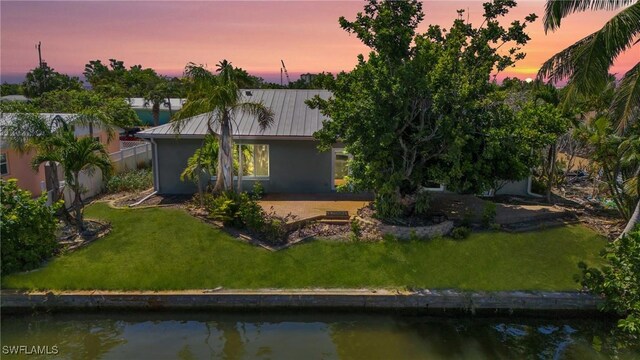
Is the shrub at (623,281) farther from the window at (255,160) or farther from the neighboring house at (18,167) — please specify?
the neighboring house at (18,167)

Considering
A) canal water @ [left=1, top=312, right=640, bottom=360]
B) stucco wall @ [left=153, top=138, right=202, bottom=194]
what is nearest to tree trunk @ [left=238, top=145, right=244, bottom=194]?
stucco wall @ [left=153, top=138, right=202, bottom=194]

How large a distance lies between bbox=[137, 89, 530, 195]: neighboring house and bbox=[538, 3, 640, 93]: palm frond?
6951mm

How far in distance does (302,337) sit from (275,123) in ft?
32.4

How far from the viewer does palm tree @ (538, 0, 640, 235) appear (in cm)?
1114

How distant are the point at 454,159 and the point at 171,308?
8.30 meters

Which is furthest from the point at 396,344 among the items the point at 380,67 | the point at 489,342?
the point at 380,67

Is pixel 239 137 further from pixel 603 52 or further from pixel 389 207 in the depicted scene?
pixel 603 52

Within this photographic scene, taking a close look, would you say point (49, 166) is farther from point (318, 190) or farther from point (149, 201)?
point (318, 190)

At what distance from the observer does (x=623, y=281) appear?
1027 centimetres

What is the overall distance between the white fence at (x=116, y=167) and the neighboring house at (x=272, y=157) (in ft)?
6.75

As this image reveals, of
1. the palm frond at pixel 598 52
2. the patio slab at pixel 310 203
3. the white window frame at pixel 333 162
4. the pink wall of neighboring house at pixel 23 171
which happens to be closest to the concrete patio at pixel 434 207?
the patio slab at pixel 310 203

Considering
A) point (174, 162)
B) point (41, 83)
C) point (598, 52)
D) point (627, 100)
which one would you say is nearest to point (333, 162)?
point (174, 162)

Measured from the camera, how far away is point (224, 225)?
14.3 meters

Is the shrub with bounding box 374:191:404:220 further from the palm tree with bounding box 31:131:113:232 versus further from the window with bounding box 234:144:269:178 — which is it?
the palm tree with bounding box 31:131:113:232
